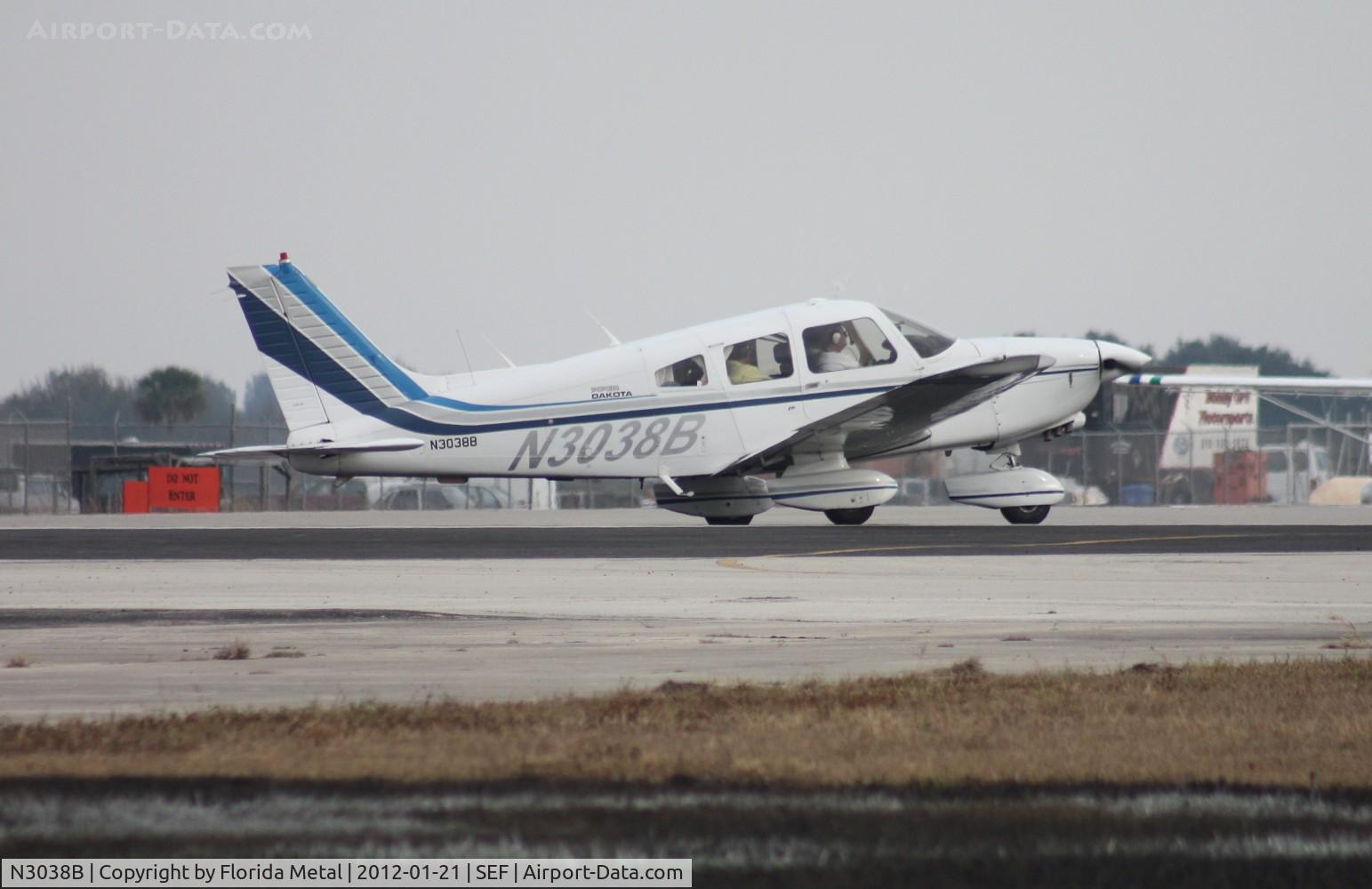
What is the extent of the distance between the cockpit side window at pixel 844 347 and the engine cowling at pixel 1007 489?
2102 mm

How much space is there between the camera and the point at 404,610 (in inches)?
385

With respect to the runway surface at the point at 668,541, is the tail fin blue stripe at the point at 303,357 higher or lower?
higher

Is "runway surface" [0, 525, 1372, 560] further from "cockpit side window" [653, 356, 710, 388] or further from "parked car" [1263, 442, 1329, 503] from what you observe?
"parked car" [1263, 442, 1329, 503]

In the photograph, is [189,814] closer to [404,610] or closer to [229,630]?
[229,630]

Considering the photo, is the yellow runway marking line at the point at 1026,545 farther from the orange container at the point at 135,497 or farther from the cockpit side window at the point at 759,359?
the orange container at the point at 135,497

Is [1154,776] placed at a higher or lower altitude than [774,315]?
lower

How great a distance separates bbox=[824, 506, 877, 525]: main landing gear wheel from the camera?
20625mm

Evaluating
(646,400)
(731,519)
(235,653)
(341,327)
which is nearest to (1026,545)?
(646,400)

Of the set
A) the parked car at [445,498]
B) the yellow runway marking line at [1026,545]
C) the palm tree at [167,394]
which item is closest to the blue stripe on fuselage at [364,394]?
the yellow runway marking line at [1026,545]

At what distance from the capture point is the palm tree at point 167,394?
69.9 meters

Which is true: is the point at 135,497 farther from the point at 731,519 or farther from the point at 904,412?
the point at 904,412

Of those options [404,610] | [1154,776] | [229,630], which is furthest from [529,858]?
[404,610]

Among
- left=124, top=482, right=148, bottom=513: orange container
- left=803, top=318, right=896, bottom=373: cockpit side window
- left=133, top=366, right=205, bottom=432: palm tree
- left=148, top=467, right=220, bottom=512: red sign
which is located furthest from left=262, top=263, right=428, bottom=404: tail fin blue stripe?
left=133, top=366, right=205, bottom=432: palm tree

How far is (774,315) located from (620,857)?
16419 mm
